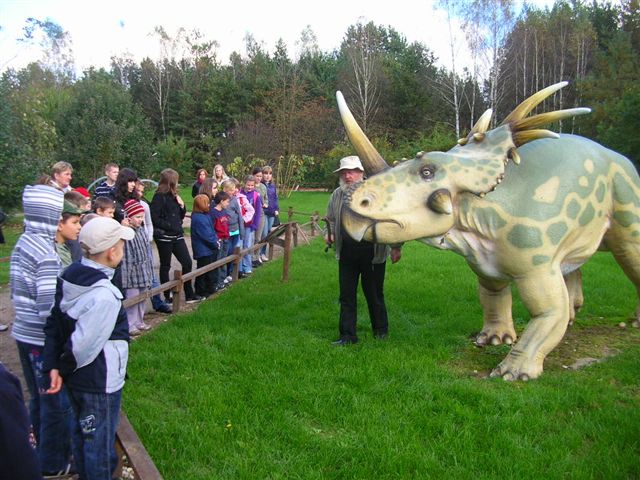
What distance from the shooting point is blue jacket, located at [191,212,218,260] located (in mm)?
7348

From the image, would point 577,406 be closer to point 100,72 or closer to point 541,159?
point 541,159

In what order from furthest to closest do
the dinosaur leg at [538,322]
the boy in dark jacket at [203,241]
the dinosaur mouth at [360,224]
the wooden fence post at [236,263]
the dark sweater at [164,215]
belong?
the wooden fence post at [236,263] → the boy in dark jacket at [203,241] → the dark sweater at [164,215] → the dinosaur leg at [538,322] → the dinosaur mouth at [360,224]

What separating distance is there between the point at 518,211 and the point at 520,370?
1197 mm

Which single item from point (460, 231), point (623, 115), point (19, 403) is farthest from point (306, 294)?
point (623, 115)

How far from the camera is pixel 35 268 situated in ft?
10.1

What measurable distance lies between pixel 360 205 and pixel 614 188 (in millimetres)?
2293

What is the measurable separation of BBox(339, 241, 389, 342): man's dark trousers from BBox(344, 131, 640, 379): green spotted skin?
3.63 ft

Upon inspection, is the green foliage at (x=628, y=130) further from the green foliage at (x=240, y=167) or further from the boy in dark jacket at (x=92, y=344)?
the boy in dark jacket at (x=92, y=344)

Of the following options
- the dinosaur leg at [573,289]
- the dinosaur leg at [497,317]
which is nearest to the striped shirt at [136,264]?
the dinosaur leg at [497,317]

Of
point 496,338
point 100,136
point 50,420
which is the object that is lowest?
point 496,338

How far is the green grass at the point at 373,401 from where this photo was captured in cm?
317

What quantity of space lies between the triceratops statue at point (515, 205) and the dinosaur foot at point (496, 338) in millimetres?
809

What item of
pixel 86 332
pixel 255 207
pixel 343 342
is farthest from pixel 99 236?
pixel 255 207

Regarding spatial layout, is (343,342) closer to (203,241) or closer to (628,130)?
(203,241)
